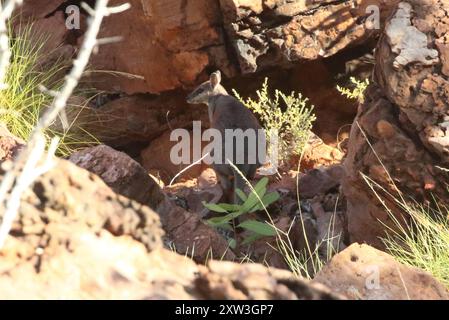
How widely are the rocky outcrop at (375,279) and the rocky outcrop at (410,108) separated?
1.94 meters

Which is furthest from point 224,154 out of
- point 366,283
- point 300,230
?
point 366,283

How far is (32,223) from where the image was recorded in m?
1.99

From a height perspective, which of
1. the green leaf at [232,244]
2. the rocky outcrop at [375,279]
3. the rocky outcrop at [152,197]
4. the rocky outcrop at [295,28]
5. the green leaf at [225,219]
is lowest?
the green leaf at [232,244]

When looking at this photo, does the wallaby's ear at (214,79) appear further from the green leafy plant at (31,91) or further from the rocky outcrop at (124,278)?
the rocky outcrop at (124,278)

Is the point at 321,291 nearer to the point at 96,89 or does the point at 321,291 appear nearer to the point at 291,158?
the point at 291,158

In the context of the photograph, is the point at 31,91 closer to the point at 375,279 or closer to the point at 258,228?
the point at 258,228

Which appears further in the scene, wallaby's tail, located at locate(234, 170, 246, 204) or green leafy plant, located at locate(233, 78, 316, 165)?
green leafy plant, located at locate(233, 78, 316, 165)

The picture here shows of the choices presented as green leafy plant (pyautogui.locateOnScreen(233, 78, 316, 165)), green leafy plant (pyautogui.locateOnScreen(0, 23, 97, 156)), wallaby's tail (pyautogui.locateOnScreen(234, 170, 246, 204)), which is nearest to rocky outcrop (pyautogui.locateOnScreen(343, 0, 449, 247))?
wallaby's tail (pyautogui.locateOnScreen(234, 170, 246, 204))

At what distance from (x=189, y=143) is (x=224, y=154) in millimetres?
2412

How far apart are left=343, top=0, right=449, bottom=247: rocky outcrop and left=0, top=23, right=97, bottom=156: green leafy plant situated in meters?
2.41

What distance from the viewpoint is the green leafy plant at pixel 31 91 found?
20.4 ft

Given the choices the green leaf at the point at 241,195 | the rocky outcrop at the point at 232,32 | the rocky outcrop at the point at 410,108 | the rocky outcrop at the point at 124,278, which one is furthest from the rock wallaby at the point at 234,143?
the rocky outcrop at the point at 124,278

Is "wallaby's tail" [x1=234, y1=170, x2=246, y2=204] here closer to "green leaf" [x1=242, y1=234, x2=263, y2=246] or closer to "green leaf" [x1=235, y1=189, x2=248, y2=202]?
"green leaf" [x1=235, y1=189, x2=248, y2=202]

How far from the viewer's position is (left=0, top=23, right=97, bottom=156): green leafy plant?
622cm
